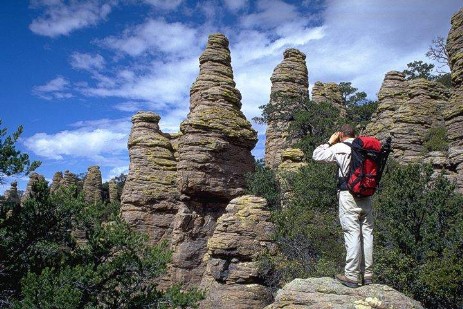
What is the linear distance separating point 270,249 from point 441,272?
26.9 feet

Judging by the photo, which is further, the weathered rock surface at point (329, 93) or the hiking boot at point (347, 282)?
the weathered rock surface at point (329, 93)

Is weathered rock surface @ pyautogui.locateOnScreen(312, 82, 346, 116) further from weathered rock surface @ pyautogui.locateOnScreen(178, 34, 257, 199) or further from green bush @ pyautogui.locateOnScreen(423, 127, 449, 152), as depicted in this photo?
weathered rock surface @ pyautogui.locateOnScreen(178, 34, 257, 199)

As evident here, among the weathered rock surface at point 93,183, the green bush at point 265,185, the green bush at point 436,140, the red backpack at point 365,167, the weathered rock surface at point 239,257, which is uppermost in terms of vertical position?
the weathered rock surface at point 93,183

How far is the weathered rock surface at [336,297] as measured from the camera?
5.75 m

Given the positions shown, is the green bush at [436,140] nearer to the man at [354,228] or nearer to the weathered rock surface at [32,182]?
the man at [354,228]

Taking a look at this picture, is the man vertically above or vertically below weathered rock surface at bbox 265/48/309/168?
below

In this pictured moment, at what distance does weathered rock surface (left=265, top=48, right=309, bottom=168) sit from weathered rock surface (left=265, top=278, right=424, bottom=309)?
31884mm

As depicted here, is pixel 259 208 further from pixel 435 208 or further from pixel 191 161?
pixel 435 208

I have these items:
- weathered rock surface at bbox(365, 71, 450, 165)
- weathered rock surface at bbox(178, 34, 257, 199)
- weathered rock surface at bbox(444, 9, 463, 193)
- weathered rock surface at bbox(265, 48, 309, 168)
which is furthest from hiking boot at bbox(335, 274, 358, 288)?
weathered rock surface at bbox(265, 48, 309, 168)

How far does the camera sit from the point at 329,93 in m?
49.9

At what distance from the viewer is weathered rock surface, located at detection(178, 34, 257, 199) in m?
25.6

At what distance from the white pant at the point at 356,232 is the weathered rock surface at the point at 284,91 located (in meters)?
32.0

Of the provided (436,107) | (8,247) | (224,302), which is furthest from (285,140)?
(8,247)

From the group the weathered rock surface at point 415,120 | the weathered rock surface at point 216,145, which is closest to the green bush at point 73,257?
the weathered rock surface at point 216,145
